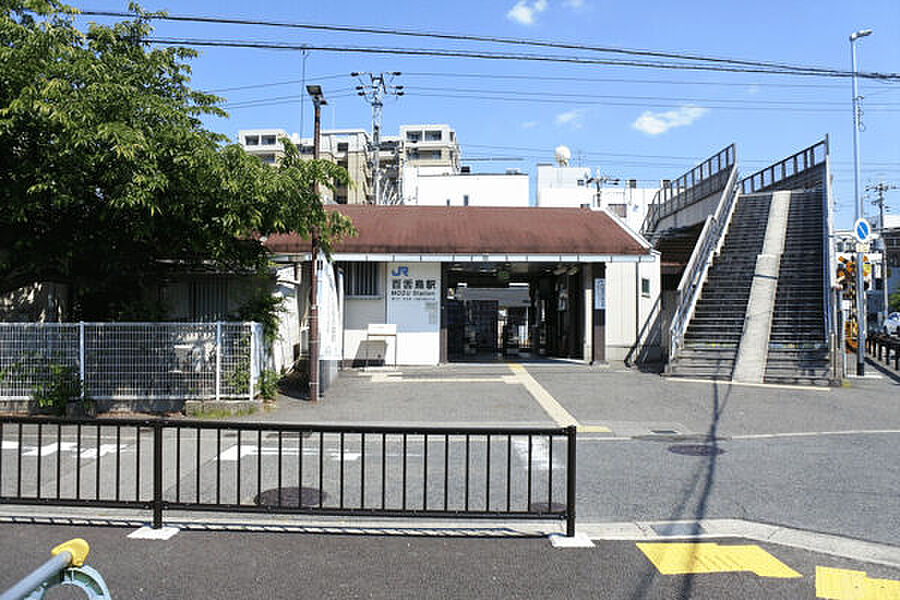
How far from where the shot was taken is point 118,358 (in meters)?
11.9

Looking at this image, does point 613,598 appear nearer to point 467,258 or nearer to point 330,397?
point 330,397

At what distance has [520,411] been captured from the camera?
40.8 ft

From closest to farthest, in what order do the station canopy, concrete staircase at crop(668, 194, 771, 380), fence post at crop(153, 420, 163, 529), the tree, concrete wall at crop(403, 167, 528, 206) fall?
1. fence post at crop(153, 420, 163, 529)
2. the tree
3. concrete staircase at crop(668, 194, 771, 380)
4. the station canopy
5. concrete wall at crop(403, 167, 528, 206)

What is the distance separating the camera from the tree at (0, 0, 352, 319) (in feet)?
31.6

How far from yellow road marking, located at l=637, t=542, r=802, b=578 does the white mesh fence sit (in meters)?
9.19

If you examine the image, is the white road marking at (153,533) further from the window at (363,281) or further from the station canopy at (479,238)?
the window at (363,281)

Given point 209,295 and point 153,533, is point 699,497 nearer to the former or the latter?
point 153,533

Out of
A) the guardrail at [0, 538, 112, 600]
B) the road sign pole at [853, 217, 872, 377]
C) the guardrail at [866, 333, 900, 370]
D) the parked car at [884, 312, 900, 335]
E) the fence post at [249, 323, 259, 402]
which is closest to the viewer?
the guardrail at [0, 538, 112, 600]

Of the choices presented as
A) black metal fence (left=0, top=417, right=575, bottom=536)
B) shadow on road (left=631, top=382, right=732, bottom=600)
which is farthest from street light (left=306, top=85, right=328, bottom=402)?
shadow on road (left=631, top=382, right=732, bottom=600)

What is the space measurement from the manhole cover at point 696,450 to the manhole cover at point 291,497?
17.1ft

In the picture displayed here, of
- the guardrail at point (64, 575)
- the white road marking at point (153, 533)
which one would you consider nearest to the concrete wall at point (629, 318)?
the white road marking at point (153, 533)

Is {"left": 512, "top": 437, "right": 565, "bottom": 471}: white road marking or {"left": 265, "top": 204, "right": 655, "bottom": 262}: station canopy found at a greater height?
{"left": 265, "top": 204, "right": 655, "bottom": 262}: station canopy

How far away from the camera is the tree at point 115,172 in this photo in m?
9.64

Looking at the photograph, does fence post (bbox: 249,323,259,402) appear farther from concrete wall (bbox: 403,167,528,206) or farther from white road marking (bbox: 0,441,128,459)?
concrete wall (bbox: 403,167,528,206)
